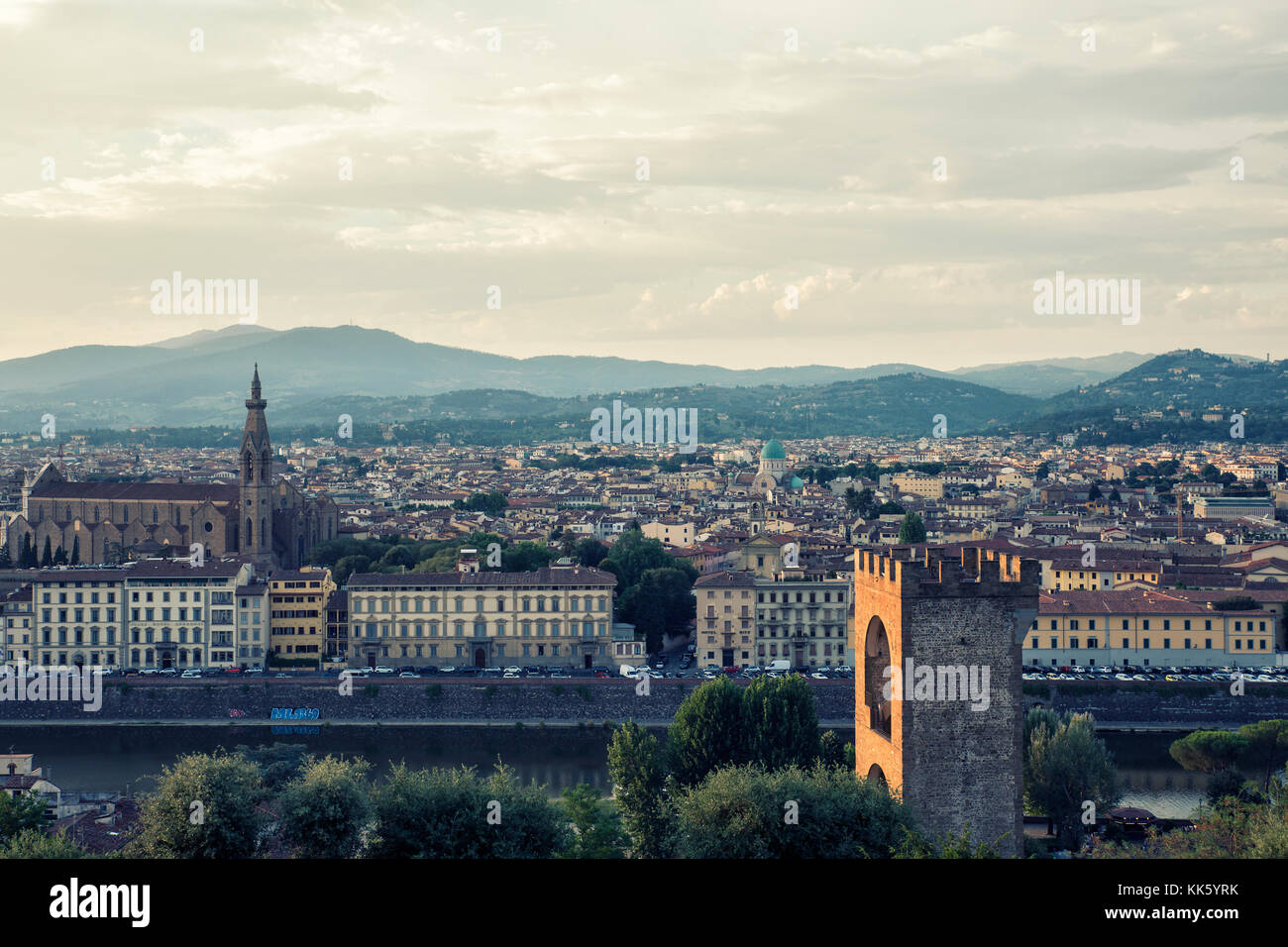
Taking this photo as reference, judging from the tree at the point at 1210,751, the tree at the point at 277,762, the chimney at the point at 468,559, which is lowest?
the tree at the point at 1210,751

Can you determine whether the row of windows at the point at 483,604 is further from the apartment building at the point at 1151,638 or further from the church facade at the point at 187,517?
the church facade at the point at 187,517

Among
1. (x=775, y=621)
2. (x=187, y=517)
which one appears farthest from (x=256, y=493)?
(x=775, y=621)

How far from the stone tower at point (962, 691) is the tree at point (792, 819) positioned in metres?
0.38

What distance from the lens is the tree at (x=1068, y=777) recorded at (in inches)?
818

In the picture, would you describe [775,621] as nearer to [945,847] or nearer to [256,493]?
[256,493]

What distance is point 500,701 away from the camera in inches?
1239

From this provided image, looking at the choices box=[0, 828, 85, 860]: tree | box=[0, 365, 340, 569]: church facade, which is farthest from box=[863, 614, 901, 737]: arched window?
box=[0, 365, 340, 569]: church facade

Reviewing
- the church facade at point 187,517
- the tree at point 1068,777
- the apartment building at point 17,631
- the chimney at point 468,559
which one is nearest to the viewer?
the tree at point 1068,777

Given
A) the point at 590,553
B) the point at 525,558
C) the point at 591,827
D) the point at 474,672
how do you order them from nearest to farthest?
1. the point at 591,827
2. the point at 474,672
3. the point at 525,558
4. the point at 590,553

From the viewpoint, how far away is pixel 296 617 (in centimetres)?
3547

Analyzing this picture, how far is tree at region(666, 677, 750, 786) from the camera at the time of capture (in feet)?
70.6

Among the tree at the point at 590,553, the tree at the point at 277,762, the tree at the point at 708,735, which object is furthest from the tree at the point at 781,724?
the tree at the point at 590,553

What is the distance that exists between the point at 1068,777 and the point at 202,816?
45.1 ft
